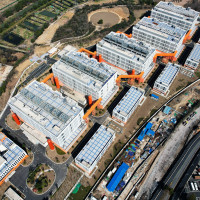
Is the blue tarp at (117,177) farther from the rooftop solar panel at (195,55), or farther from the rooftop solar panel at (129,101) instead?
the rooftop solar panel at (195,55)

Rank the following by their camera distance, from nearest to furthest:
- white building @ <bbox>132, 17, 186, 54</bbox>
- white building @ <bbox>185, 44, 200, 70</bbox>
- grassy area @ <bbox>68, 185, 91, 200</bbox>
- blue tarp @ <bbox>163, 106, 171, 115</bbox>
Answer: grassy area @ <bbox>68, 185, 91, 200</bbox> → blue tarp @ <bbox>163, 106, 171, 115</bbox> → white building @ <bbox>185, 44, 200, 70</bbox> → white building @ <bbox>132, 17, 186, 54</bbox>

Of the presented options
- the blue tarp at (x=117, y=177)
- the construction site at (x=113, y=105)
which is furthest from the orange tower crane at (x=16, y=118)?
the blue tarp at (x=117, y=177)

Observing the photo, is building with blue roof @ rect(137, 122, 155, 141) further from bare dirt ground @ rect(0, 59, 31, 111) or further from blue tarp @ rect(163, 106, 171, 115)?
bare dirt ground @ rect(0, 59, 31, 111)

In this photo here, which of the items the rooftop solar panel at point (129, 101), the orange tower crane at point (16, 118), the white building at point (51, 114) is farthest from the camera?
the rooftop solar panel at point (129, 101)

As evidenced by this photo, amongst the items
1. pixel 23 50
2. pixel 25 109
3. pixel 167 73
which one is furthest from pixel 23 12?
pixel 167 73

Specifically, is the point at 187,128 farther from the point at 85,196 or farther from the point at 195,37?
the point at 195,37

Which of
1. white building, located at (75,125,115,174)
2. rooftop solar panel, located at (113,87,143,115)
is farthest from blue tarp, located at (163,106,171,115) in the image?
white building, located at (75,125,115,174)
